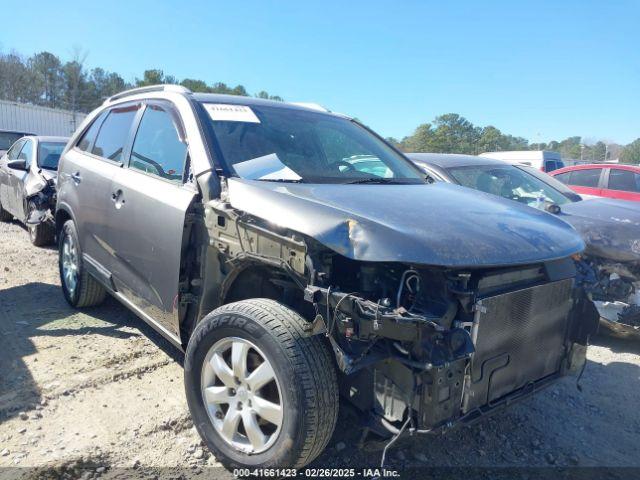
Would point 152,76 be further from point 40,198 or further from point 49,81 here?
point 40,198

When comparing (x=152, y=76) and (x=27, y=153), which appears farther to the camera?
(x=152, y=76)

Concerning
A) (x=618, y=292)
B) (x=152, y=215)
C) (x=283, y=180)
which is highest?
(x=283, y=180)

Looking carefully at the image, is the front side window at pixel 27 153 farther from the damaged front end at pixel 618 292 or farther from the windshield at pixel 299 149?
the damaged front end at pixel 618 292

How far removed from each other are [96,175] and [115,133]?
41cm

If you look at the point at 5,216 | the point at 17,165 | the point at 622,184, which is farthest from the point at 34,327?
the point at 622,184

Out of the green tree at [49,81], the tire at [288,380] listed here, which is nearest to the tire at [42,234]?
the tire at [288,380]

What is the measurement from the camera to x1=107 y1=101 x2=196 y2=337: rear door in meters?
2.95

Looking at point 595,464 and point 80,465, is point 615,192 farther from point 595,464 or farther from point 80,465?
point 80,465

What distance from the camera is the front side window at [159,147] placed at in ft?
10.4

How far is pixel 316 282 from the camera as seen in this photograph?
87.5 inches

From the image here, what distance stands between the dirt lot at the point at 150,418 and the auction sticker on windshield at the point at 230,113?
1.80 metres

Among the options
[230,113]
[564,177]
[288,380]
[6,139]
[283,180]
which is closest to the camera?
[288,380]

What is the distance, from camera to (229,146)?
3.03 meters

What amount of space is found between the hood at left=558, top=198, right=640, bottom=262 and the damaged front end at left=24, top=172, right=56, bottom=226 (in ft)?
20.2
